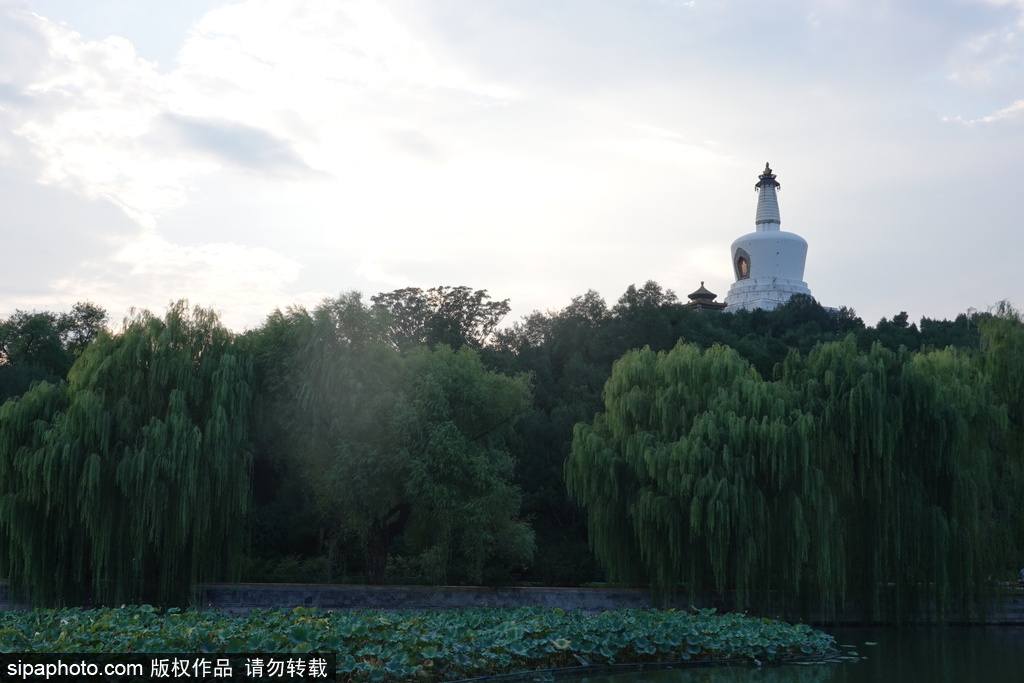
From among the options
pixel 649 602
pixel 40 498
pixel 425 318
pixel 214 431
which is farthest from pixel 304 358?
pixel 425 318

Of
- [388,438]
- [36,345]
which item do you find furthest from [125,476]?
[36,345]

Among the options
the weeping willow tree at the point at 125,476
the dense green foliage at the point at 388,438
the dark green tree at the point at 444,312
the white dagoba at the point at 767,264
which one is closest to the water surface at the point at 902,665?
the dense green foliage at the point at 388,438

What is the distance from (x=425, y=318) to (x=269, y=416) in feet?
Result: 48.9

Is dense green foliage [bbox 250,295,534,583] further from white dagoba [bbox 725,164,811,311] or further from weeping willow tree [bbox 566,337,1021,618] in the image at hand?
white dagoba [bbox 725,164,811,311]

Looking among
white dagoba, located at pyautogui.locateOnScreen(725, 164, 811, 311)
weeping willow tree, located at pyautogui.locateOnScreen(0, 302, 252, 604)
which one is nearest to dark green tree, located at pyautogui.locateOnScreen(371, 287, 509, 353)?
weeping willow tree, located at pyautogui.locateOnScreen(0, 302, 252, 604)

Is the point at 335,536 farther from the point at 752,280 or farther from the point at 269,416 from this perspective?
the point at 752,280

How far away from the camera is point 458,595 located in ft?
71.7

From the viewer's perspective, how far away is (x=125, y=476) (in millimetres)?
19391

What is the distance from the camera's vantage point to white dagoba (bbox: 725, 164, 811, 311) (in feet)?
212

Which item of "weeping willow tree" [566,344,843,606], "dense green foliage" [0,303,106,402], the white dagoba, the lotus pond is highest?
the white dagoba

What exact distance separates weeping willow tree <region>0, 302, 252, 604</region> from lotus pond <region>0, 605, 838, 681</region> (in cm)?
447

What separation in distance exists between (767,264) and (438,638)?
56.7m

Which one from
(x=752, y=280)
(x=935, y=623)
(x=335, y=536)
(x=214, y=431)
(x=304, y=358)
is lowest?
(x=935, y=623)

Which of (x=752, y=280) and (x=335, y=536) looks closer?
(x=335, y=536)
